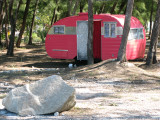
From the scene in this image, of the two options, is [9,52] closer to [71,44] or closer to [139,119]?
[71,44]

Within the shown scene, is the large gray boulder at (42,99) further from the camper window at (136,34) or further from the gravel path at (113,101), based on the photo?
the camper window at (136,34)

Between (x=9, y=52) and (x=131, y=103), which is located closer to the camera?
(x=131, y=103)

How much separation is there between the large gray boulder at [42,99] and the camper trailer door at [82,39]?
9.40 meters

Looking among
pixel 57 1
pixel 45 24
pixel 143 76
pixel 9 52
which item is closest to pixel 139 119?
pixel 143 76

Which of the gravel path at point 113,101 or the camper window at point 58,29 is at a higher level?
the camper window at point 58,29

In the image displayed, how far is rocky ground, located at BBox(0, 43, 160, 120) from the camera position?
621 cm

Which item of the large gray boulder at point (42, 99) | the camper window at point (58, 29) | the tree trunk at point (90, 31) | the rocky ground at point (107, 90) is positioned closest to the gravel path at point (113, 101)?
the rocky ground at point (107, 90)

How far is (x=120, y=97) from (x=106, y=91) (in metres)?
0.91

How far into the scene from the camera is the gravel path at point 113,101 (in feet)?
19.9

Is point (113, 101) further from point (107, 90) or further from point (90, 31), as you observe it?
point (90, 31)

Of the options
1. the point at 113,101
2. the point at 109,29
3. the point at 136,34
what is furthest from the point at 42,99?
the point at 136,34

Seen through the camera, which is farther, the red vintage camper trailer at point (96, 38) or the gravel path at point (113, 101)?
the red vintage camper trailer at point (96, 38)

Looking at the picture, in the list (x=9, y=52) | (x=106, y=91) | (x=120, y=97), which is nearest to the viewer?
(x=120, y=97)

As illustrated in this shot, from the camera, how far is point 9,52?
20031 mm
